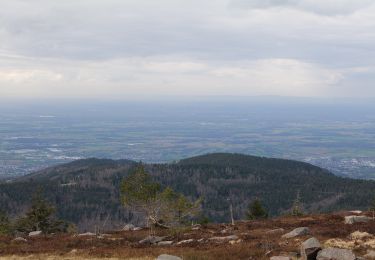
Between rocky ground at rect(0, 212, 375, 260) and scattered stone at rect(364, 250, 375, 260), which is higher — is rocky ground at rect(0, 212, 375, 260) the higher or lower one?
the lower one

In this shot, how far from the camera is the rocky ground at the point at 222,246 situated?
28.0 meters

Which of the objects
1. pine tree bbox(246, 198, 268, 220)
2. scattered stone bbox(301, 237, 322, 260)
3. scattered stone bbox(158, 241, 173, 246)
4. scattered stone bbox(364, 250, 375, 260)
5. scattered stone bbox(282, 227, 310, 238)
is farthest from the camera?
pine tree bbox(246, 198, 268, 220)

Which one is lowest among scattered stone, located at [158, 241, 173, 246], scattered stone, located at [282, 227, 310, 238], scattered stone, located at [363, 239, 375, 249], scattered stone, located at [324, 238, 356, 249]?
scattered stone, located at [158, 241, 173, 246]

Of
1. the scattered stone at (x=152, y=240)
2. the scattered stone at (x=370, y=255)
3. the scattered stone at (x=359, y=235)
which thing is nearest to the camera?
the scattered stone at (x=370, y=255)

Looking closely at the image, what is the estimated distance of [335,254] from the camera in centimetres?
2573

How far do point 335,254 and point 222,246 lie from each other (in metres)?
9.68

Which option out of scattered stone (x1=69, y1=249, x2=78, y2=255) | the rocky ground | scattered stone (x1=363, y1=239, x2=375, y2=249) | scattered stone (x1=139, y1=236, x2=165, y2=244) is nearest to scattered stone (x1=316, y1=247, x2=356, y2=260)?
the rocky ground

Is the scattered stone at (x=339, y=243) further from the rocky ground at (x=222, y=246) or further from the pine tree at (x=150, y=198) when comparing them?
the pine tree at (x=150, y=198)

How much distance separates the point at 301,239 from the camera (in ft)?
111

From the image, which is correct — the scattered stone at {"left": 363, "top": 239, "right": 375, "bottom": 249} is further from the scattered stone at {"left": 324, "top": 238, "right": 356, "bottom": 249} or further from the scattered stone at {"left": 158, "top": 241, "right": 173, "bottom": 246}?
the scattered stone at {"left": 158, "top": 241, "right": 173, "bottom": 246}

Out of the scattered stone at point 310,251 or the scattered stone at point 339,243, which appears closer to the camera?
the scattered stone at point 310,251

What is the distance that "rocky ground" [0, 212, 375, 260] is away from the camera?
91.9ft

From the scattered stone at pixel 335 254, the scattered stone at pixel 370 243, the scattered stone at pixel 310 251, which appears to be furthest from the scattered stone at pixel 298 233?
the scattered stone at pixel 335 254

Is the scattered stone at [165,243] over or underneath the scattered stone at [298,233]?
underneath
